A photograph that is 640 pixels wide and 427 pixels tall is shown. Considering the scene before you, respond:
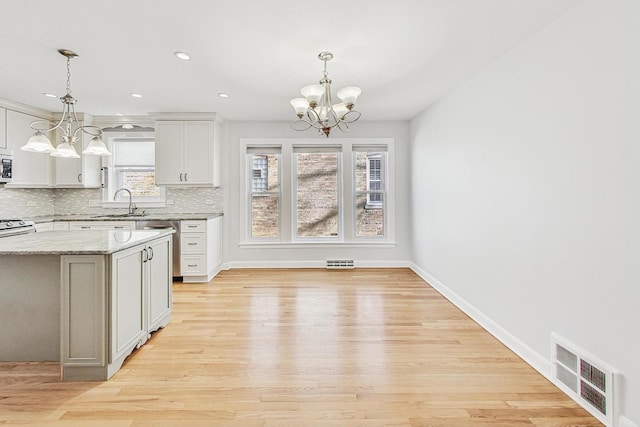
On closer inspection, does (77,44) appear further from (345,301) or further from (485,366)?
(485,366)

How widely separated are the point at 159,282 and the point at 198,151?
246 cm

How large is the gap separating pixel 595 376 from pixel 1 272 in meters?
3.82

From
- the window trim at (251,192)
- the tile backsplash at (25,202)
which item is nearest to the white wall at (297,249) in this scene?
the window trim at (251,192)

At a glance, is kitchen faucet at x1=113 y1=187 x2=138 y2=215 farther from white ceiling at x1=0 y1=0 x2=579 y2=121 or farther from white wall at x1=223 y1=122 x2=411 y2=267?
white ceiling at x1=0 y1=0 x2=579 y2=121

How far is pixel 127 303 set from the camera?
7.41 ft

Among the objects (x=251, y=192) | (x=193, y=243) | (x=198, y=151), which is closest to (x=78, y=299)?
(x=193, y=243)

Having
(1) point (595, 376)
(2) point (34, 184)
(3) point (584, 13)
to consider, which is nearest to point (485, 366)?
(1) point (595, 376)

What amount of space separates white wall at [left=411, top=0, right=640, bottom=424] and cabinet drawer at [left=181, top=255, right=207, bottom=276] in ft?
11.1

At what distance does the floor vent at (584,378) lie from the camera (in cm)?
168

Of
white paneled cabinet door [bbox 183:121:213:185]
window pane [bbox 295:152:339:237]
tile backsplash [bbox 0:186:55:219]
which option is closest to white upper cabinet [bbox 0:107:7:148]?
tile backsplash [bbox 0:186:55:219]

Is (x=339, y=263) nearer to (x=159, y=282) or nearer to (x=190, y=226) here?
(x=190, y=226)

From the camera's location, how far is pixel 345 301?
3660 mm

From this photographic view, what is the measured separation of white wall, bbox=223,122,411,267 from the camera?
17.1ft

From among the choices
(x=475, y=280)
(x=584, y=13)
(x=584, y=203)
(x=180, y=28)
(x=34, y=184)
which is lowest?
(x=475, y=280)
